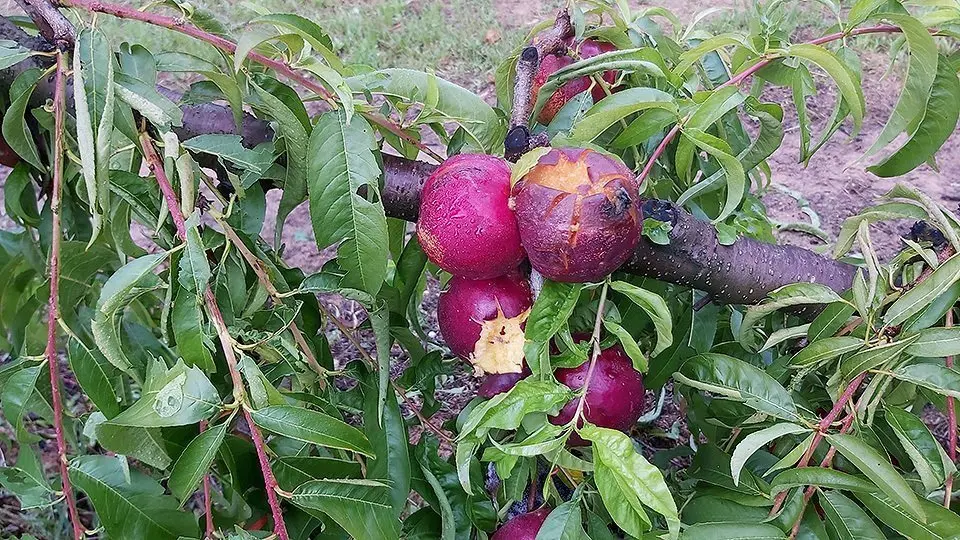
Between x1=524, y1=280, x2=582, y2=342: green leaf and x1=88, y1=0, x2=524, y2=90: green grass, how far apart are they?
3.05 meters

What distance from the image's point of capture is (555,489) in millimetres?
1083

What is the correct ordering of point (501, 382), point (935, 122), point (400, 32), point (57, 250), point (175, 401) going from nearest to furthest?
1. point (175, 401)
2. point (57, 250)
3. point (501, 382)
4. point (935, 122)
5. point (400, 32)

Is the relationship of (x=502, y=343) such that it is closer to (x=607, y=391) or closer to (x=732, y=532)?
(x=607, y=391)

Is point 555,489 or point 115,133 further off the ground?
point 115,133

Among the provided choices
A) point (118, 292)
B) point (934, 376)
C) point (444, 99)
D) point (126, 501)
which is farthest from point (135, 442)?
point (934, 376)

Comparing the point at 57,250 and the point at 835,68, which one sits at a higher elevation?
the point at 835,68

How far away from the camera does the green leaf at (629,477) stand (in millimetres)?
819

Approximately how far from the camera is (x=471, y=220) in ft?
2.98

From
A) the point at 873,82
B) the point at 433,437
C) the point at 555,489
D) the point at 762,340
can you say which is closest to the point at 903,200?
the point at 762,340

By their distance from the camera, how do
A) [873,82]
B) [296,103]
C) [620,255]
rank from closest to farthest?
[620,255], [296,103], [873,82]

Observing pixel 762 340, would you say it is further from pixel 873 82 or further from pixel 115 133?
pixel 873 82

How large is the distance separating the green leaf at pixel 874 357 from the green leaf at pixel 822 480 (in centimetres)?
14

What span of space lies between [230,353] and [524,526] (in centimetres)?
47

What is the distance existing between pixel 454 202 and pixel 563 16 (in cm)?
40
